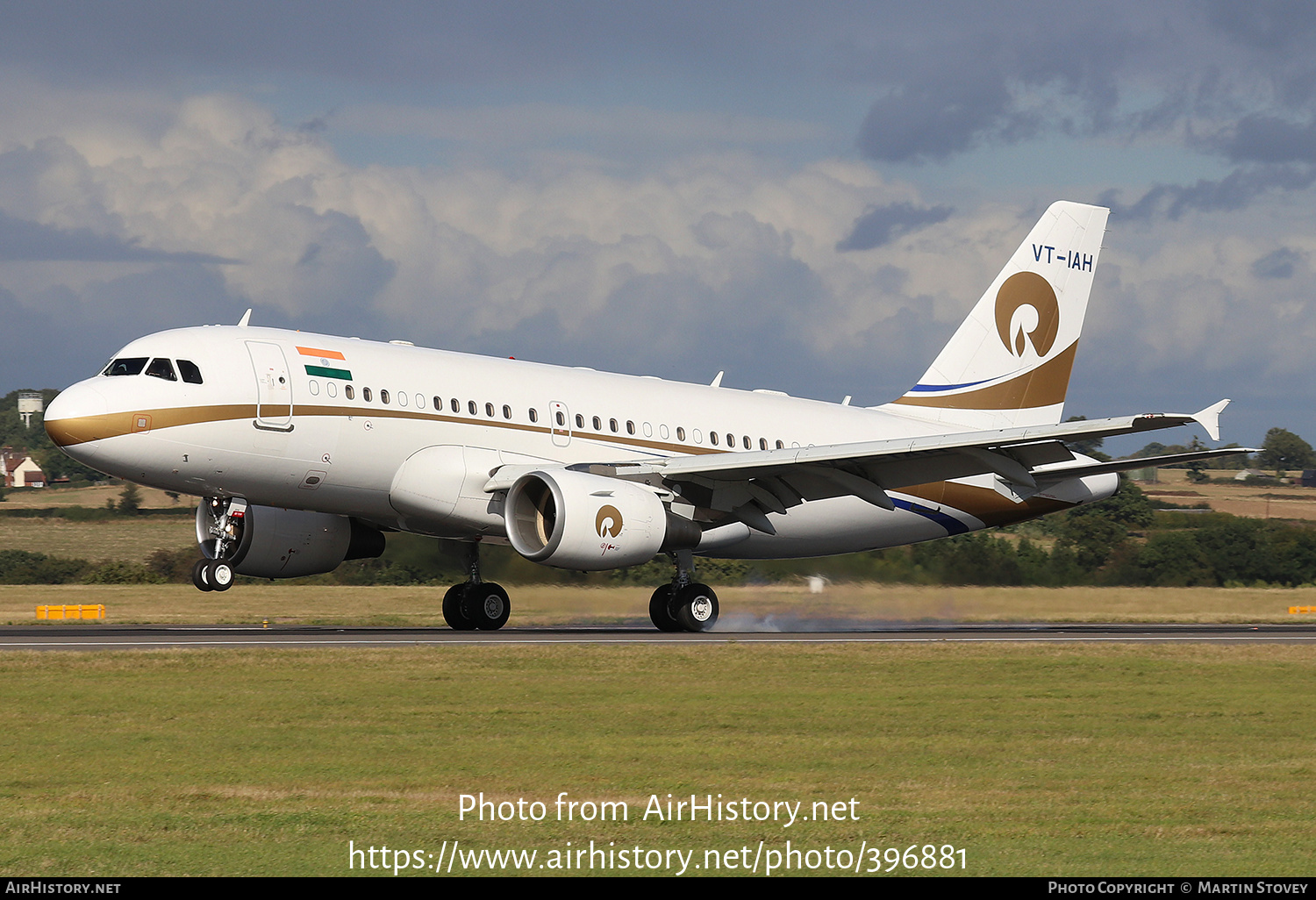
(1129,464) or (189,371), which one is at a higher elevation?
(189,371)

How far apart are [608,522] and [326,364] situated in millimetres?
5536

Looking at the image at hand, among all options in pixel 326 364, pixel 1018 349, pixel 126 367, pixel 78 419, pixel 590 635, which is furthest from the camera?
pixel 1018 349

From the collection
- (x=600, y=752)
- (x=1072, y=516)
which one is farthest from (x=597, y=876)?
(x=1072, y=516)

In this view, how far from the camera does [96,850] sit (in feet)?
30.4

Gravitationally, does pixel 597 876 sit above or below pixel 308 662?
below

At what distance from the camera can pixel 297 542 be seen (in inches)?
1157

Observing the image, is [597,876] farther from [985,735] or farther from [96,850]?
[985,735]

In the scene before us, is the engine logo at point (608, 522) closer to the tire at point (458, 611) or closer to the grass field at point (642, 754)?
the grass field at point (642, 754)

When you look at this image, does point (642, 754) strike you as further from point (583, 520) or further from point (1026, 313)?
point (1026, 313)

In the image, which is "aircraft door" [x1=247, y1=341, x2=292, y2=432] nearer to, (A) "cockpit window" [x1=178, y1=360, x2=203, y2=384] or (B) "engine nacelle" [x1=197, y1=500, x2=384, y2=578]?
→ (A) "cockpit window" [x1=178, y1=360, x2=203, y2=384]

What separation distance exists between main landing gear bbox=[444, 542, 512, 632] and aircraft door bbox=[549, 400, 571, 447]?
3.40 metres

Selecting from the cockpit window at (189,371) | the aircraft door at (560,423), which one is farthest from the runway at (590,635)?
the cockpit window at (189,371)

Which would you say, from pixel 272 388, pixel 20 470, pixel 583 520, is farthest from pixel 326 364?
pixel 20 470
